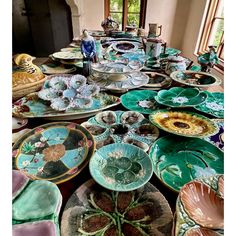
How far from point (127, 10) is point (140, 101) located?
3.09 meters

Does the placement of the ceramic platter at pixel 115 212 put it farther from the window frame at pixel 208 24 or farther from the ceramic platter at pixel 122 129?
the window frame at pixel 208 24

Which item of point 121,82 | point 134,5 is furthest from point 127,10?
point 121,82

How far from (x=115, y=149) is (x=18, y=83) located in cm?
56

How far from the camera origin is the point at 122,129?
0.65m

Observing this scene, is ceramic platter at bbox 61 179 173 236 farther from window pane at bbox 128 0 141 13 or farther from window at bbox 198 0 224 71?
window pane at bbox 128 0 141 13

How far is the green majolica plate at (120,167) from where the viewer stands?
436 millimetres

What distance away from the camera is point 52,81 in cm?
83

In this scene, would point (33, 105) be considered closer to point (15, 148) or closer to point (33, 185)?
point (15, 148)

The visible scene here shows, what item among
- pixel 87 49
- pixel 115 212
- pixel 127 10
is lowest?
pixel 115 212

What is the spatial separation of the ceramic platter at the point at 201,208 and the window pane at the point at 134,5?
3.58 m

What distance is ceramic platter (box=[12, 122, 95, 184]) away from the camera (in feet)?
1.60

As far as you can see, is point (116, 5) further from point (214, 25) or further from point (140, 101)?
point (140, 101)

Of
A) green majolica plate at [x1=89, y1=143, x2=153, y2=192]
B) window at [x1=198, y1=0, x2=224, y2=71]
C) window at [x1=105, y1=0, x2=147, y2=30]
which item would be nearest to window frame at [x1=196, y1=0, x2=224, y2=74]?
window at [x1=198, y1=0, x2=224, y2=71]
